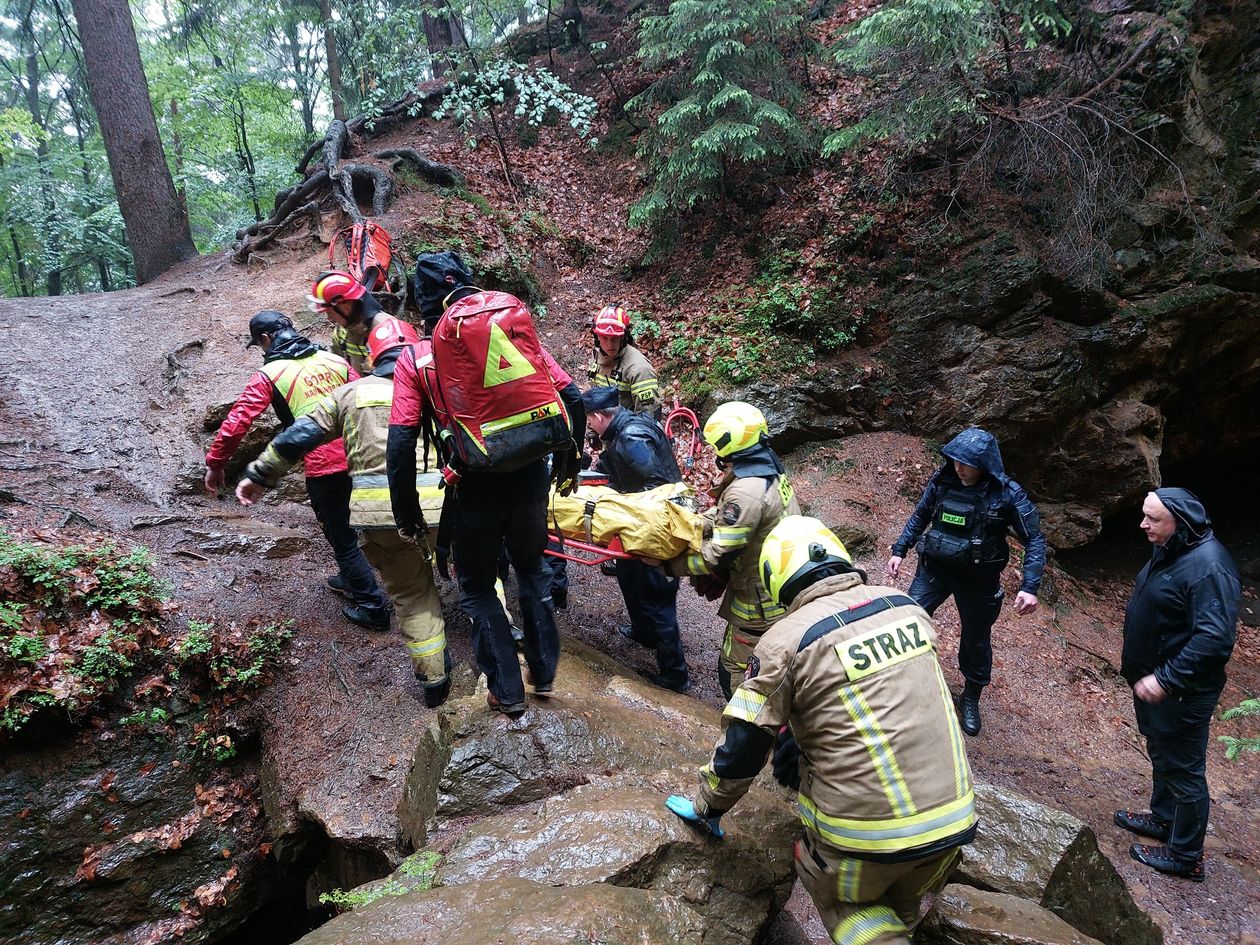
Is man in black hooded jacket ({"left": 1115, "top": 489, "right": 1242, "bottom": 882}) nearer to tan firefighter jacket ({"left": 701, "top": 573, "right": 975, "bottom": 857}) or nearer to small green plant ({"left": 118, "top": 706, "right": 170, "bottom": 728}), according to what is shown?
tan firefighter jacket ({"left": 701, "top": 573, "right": 975, "bottom": 857})

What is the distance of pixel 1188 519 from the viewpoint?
13.4ft

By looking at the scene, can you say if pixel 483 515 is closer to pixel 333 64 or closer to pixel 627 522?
pixel 627 522

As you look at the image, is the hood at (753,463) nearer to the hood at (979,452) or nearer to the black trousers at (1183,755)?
the hood at (979,452)

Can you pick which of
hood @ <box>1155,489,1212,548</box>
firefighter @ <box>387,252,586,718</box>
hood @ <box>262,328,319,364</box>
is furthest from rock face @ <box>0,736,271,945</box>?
hood @ <box>1155,489,1212,548</box>

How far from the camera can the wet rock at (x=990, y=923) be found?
9.37 feet

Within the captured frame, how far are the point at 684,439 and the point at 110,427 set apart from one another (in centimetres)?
698

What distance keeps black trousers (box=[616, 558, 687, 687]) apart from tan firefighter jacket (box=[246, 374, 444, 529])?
173 cm

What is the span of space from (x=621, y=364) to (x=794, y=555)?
4.54 metres

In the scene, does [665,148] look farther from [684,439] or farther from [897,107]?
[684,439]

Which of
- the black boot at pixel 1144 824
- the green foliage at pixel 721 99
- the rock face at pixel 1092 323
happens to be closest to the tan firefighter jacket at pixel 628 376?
the rock face at pixel 1092 323

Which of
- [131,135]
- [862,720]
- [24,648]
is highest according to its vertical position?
[131,135]

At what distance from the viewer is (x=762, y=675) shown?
8.74 feet

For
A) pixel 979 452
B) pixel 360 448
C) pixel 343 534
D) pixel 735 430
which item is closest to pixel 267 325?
pixel 360 448

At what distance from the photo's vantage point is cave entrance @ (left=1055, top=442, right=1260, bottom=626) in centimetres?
1018
